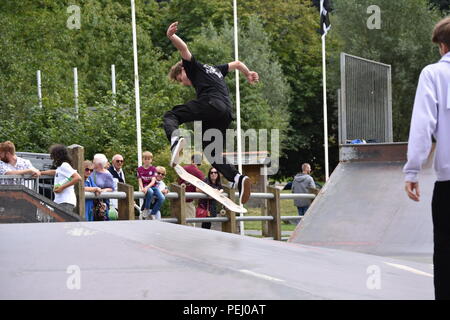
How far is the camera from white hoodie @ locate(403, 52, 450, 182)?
515cm

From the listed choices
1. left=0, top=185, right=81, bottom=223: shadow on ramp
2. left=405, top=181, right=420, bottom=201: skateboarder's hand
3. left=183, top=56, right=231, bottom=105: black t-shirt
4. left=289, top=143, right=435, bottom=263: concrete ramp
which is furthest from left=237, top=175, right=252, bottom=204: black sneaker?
left=405, top=181, right=420, bottom=201: skateboarder's hand

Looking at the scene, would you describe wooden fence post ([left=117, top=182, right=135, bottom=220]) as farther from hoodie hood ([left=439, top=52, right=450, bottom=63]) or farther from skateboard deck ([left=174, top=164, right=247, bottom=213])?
hoodie hood ([left=439, top=52, right=450, bottom=63])

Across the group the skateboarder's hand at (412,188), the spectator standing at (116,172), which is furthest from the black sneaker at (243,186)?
the skateboarder's hand at (412,188)

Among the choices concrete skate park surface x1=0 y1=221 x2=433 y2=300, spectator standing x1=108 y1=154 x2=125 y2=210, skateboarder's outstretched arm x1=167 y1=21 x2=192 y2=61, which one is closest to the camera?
concrete skate park surface x1=0 y1=221 x2=433 y2=300

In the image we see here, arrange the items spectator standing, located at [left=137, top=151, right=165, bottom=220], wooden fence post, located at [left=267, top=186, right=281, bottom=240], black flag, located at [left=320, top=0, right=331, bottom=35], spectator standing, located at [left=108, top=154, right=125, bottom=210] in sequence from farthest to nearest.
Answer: black flag, located at [left=320, top=0, right=331, bottom=35] < wooden fence post, located at [left=267, top=186, right=281, bottom=240] < spectator standing, located at [left=108, top=154, right=125, bottom=210] < spectator standing, located at [left=137, top=151, right=165, bottom=220]

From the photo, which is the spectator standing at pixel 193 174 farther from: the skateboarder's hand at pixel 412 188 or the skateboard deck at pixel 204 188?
the skateboarder's hand at pixel 412 188

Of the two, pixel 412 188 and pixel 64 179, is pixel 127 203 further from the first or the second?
pixel 412 188

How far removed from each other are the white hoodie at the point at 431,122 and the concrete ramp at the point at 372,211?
5.00m

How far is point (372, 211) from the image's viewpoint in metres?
12.2

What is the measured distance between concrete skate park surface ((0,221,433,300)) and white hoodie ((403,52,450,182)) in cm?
103

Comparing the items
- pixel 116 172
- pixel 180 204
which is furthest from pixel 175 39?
pixel 180 204

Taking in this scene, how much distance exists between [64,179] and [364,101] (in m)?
5.75

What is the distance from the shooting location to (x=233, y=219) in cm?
1523

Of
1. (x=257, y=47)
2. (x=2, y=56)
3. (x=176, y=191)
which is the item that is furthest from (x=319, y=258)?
(x=257, y=47)
